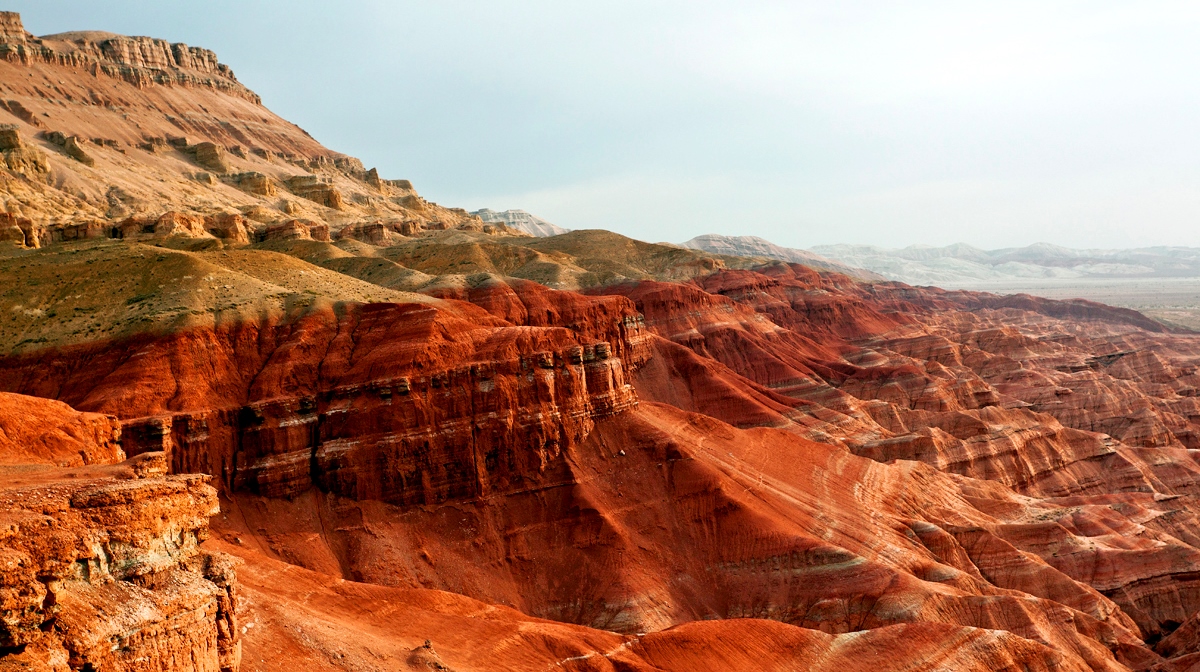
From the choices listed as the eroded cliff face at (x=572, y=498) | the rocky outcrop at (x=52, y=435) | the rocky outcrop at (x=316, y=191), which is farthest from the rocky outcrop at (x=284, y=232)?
the rocky outcrop at (x=52, y=435)

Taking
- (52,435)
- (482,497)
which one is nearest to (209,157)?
(482,497)

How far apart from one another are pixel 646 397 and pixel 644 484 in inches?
1454

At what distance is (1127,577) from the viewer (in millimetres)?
64125

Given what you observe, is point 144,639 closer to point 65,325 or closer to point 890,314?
point 65,325

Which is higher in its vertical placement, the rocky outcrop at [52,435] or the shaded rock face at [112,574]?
the rocky outcrop at [52,435]

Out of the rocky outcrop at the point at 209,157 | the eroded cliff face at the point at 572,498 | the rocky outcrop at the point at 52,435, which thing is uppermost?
the rocky outcrop at the point at 209,157

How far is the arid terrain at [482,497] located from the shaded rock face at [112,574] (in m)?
0.09

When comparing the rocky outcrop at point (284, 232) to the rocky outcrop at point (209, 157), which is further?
the rocky outcrop at point (209, 157)

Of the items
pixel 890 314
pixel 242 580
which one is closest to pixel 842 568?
pixel 242 580

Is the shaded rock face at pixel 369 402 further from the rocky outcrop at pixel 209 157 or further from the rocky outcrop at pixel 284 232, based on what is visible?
the rocky outcrop at pixel 209 157

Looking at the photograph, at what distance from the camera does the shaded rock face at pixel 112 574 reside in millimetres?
22219

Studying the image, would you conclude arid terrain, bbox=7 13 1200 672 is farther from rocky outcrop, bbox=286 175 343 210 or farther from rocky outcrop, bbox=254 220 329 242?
rocky outcrop, bbox=286 175 343 210

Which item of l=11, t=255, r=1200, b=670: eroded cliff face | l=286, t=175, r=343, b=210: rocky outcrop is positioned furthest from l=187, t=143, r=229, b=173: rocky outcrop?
l=11, t=255, r=1200, b=670: eroded cliff face

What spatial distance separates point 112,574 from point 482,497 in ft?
115
